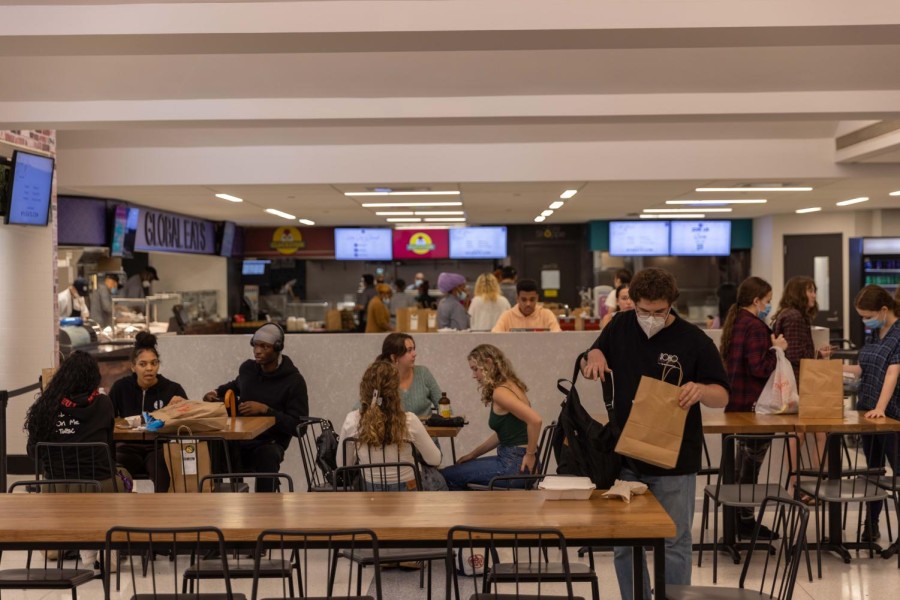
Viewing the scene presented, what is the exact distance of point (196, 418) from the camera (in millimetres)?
5453

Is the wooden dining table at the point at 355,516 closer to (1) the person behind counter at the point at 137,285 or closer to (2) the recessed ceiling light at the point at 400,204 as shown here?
(2) the recessed ceiling light at the point at 400,204

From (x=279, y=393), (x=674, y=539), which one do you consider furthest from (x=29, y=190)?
(x=674, y=539)

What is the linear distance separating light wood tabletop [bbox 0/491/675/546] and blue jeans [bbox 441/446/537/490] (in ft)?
4.87

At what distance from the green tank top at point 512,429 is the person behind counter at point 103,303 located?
6.33m

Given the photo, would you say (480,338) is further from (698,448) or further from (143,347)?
(698,448)

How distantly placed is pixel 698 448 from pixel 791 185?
6.63 meters

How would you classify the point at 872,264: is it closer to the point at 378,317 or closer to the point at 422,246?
the point at 422,246

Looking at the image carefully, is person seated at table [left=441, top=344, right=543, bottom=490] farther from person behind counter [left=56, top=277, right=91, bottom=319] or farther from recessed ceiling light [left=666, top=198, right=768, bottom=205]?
recessed ceiling light [left=666, top=198, right=768, bottom=205]

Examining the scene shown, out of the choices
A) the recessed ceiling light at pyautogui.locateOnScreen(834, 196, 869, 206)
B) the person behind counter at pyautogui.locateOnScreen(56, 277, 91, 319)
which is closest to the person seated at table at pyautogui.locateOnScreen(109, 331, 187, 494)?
the person behind counter at pyautogui.locateOnScreen(56, 277, 91, 319)

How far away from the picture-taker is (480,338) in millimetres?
7359

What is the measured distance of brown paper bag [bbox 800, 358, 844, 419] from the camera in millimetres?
5492

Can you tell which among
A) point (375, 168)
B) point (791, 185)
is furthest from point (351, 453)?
point (791, 185)

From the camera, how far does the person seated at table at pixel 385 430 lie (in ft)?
15.0

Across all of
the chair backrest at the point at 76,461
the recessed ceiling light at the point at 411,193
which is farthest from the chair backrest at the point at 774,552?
the recessed ceiling light at the point at 411,193
